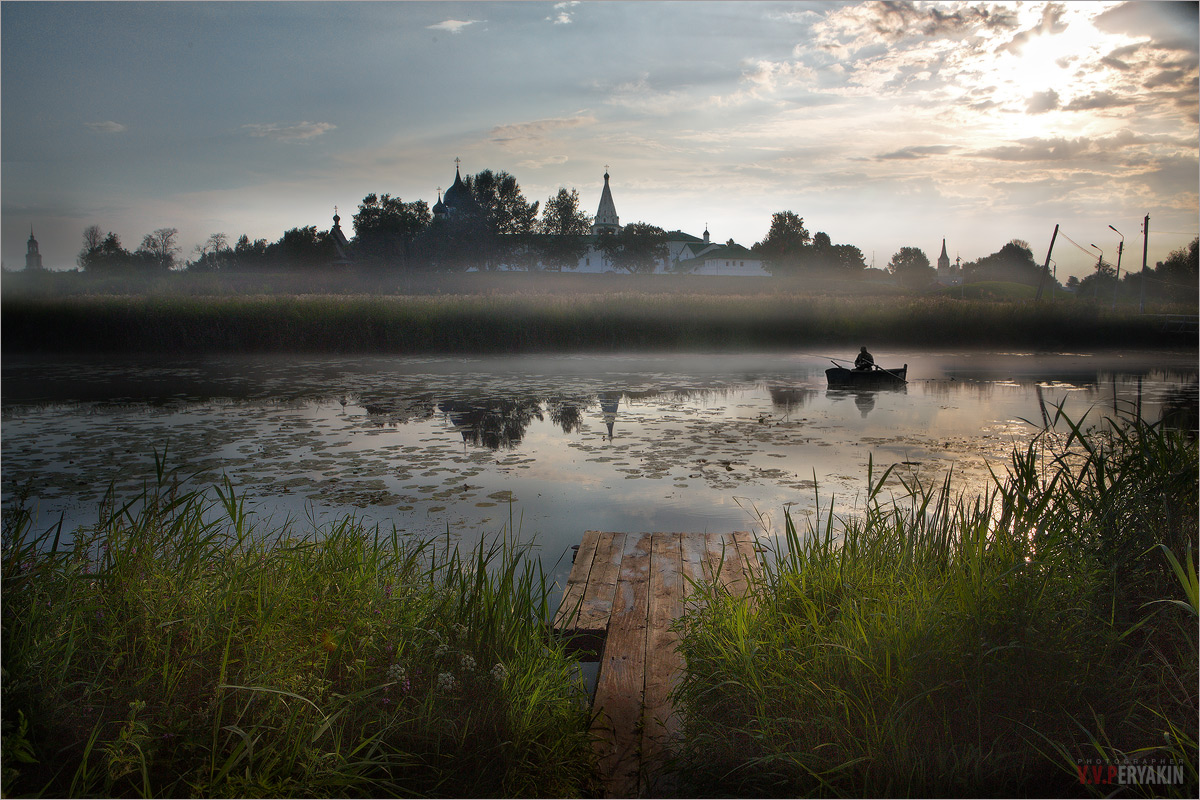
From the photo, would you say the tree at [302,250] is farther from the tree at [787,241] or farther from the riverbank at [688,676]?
the riverbank at [688,676]

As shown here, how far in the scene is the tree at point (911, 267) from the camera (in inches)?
2373

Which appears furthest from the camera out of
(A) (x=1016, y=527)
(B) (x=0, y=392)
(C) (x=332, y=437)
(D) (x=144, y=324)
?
(D) (x=144, y=324)

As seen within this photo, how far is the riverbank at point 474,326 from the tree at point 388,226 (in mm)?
27591

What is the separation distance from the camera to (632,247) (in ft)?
216

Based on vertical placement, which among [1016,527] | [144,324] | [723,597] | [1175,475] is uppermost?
[144,324]

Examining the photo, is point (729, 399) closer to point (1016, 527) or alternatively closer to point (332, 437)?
point (332, 437)

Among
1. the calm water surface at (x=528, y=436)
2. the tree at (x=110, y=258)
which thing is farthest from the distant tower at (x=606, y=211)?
the calm water surface at (x=528, y=436)

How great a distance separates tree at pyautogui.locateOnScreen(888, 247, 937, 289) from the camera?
198 ft

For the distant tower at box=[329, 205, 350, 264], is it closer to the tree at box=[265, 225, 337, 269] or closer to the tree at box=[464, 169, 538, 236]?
the tree at box=[265, 225, 337, 269]

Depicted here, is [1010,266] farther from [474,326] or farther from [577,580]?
[577,580]

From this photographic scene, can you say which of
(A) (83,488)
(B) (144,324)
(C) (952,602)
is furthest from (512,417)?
(B) (144,324)

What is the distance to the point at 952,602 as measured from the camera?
2422mm

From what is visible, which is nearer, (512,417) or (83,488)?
(83,488)

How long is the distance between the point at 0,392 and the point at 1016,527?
48.3 ft
